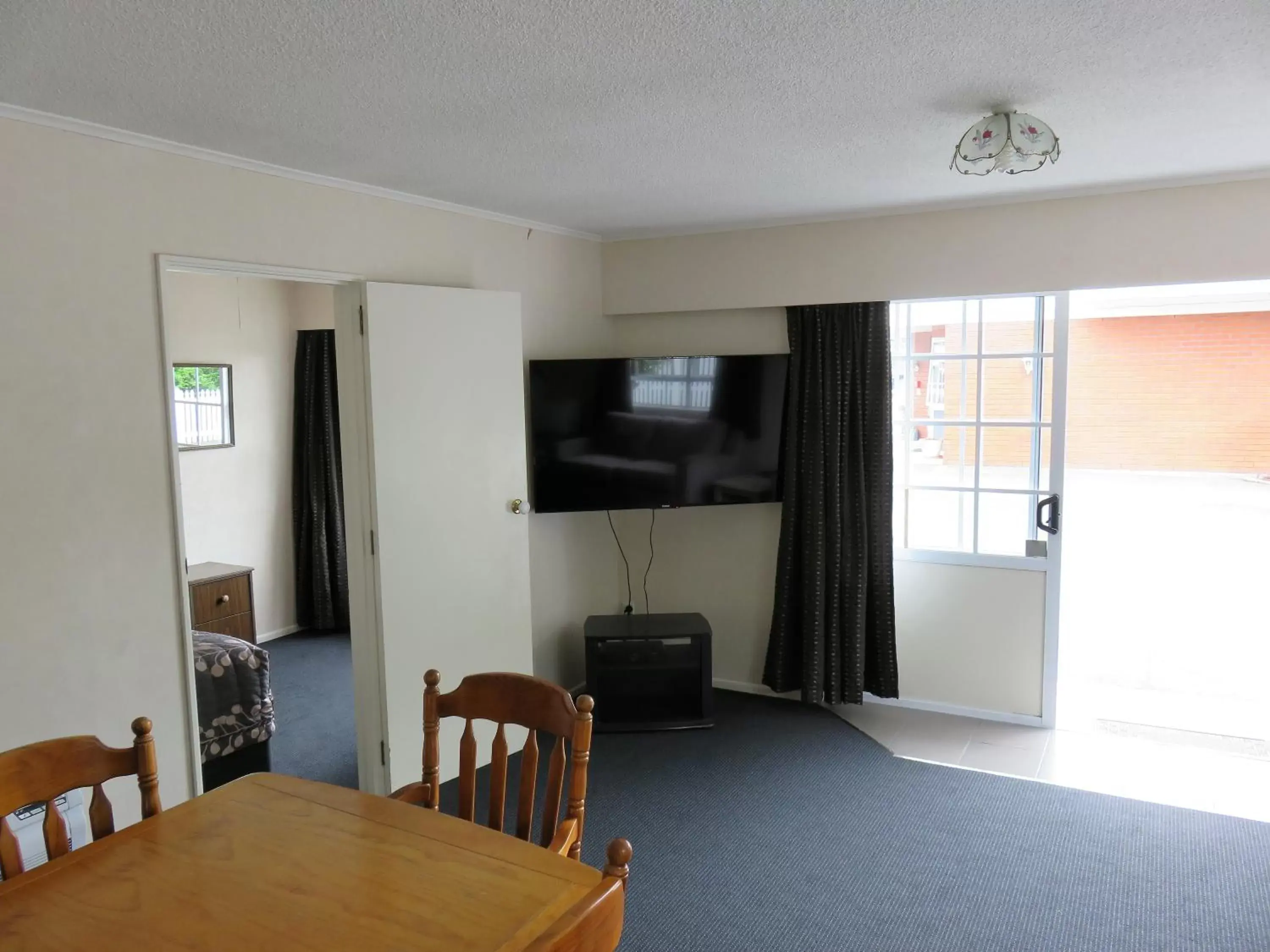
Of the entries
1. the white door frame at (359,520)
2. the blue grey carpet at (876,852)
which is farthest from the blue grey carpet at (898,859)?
the white door frame at (359,520)

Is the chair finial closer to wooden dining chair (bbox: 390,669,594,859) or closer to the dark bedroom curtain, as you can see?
wooden dining chair (bbox: 390,669,594,859)

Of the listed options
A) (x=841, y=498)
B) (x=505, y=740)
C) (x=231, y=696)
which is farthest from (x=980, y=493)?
(x=231, y=696)

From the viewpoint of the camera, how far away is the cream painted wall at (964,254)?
3605 mm

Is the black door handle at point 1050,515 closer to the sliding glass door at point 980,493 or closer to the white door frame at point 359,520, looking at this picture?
the sliding glass door at point 980,493

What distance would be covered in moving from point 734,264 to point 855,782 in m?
2.47

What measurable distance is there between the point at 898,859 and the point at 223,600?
3.65 meters

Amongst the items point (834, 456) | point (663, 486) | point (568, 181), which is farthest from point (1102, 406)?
point (568, 181)

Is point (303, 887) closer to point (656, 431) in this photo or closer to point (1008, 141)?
point (1008, 141)

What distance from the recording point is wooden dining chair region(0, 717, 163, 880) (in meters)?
1.73

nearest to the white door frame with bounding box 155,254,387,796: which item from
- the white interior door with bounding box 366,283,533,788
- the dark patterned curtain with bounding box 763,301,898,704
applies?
the white interior door with bounding box 366,283,533,788

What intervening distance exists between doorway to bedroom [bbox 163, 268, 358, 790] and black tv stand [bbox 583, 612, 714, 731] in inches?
52.0

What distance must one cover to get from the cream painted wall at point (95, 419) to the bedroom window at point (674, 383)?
1.73 meters

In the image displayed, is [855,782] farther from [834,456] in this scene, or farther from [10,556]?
[10,556]

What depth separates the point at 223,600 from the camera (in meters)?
4.94
